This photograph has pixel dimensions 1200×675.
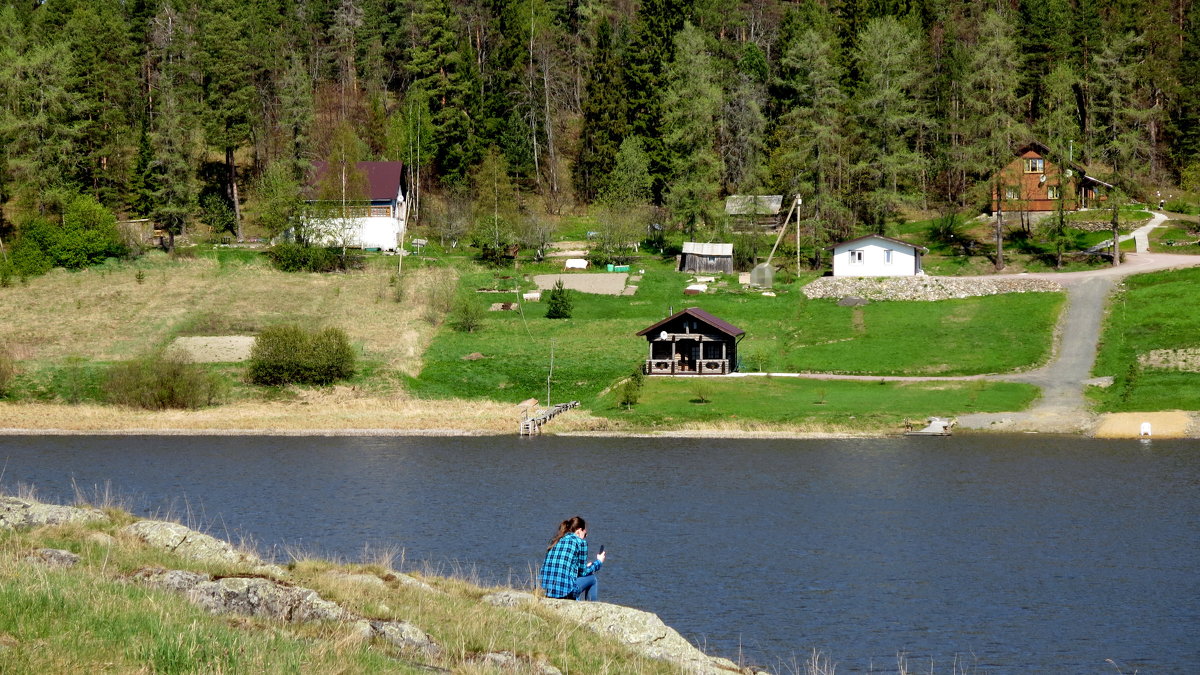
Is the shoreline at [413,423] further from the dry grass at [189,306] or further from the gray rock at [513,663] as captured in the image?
the gray rock at [513,663]

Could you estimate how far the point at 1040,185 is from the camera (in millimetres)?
104812

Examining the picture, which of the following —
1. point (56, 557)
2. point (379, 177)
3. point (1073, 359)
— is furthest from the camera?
point (379, 177)

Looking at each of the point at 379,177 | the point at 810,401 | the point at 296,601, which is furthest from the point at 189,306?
the point at 296,601

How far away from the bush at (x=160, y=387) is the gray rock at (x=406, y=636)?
5770 cm

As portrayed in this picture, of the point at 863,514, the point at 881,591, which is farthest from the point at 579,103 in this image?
the point at 881,591

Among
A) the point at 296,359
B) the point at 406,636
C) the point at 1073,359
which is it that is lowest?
the point at 1073,359

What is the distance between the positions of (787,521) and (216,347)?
49.8 metres

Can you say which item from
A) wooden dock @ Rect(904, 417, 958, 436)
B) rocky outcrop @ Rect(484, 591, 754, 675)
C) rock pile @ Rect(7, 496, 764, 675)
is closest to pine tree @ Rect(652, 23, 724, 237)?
wooden dock @ Rect(904, 417, 958, 436)

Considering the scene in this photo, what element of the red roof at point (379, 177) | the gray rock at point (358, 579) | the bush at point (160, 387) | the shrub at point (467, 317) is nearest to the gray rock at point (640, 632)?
the gray rock at point (358, 579)

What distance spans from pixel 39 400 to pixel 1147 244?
266ft

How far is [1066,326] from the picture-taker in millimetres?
79062

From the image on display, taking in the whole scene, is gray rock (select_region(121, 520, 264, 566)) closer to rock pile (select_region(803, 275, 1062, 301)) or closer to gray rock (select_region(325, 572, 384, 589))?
gray rock (select_region(325, 572, 384, 589))

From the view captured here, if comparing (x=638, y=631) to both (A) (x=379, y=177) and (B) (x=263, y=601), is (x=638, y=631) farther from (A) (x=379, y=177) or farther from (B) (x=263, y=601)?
(A) (x=379, y=177)

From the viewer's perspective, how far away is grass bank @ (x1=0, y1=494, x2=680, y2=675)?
1395cm
